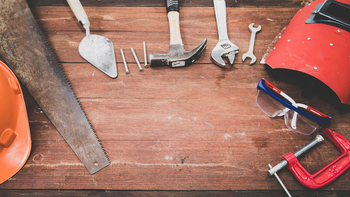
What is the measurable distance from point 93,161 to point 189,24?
1.14 metres

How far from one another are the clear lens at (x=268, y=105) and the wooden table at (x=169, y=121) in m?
0.04

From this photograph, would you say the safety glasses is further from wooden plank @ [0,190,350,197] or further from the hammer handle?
the hammer handle

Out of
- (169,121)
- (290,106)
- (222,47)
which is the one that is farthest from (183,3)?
(290,106)

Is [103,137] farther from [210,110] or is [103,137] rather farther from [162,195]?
[210,110]

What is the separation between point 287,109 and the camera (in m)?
1.15

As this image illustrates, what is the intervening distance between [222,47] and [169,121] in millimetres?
632

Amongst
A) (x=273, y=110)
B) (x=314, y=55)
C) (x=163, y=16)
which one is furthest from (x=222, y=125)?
(x=163, y=16)

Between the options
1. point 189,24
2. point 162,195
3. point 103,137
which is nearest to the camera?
point 162,195

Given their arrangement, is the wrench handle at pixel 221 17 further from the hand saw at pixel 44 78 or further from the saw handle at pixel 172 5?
the hand saw at pixel 44 78

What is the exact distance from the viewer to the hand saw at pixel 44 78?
1.10 metres

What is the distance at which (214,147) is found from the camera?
3.67 ft

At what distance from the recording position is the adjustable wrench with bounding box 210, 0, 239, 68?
4.25ft

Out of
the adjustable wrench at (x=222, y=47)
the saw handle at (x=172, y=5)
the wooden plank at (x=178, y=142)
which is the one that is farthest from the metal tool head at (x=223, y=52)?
the saw handle at (x=172, y=5)

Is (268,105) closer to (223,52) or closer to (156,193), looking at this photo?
(223,52)
